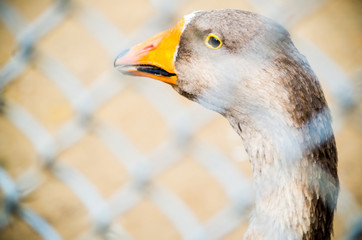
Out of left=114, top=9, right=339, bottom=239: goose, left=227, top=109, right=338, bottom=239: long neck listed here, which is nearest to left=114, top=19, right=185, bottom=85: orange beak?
left=114, top=9, right=339, bottom=239: goose

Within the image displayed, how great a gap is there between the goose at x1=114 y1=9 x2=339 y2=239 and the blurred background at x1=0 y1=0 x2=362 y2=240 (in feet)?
0.48

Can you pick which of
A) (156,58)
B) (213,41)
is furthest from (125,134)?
(213,41)

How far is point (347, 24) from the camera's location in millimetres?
2787

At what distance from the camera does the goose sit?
28.7 inches

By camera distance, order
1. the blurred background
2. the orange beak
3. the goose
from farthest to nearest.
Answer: the blurred background < the orange beak < the goose

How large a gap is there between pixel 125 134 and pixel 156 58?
1336 millimetres

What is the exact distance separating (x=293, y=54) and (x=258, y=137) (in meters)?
0.20

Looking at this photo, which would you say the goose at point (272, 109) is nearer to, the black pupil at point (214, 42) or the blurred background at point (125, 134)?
the black pupil at point (214, 42)

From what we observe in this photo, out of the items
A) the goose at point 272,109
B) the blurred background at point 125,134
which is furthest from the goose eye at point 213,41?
the blurred background at point 125,134

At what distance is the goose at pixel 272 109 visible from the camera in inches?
28.7

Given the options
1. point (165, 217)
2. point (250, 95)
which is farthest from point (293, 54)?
point (165, 217)

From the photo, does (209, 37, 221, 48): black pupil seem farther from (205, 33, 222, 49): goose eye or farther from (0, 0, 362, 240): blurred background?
(0, 0, 362, 240): blurred background

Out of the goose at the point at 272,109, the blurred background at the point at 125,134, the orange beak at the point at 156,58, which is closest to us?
the goose at the point at 272,109

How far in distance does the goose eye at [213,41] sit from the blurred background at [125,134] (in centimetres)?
16
